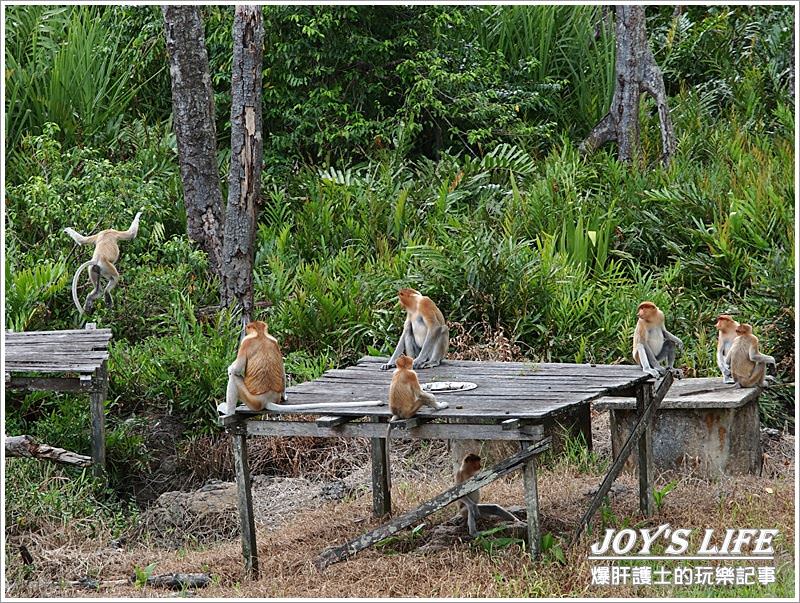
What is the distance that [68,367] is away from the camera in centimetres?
700

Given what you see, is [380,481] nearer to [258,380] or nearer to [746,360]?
[258,380]

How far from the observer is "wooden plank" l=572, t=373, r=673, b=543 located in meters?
5.69

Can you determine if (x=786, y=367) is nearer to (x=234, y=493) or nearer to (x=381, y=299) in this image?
(x=381, y=299)

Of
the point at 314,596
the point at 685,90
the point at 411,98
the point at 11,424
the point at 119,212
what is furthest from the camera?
the point at 685,90

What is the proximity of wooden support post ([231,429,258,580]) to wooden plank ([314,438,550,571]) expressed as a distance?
1.13ft

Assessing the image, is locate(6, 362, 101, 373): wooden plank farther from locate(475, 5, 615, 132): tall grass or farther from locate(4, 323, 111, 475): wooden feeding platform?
locate(475, 5, 615, 132): tall grass

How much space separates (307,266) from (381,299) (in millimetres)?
757

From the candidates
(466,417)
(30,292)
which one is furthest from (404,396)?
(30,292)

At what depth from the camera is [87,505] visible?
24.0 ft

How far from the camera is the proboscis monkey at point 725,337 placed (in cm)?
711

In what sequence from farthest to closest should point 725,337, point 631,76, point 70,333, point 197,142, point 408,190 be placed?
point 631,76
point 408,190
point 197,142
point 70,333
point 725,337

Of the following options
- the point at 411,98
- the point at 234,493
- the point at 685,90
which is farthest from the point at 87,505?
the point at 685,90

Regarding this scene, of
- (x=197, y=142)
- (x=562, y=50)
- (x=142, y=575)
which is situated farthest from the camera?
(x=562, y=50)

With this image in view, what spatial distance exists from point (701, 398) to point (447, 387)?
6.54ft
